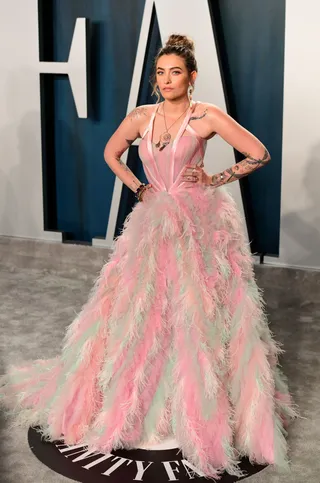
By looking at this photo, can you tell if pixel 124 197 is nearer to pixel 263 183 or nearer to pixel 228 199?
pixel 263 183

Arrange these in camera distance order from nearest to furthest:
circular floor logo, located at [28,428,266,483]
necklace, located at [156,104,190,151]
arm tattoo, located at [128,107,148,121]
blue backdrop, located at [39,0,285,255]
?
1. circular floor logo, located at [28,428,266,483]
2. necklace, located at [156,104,190,151]
3. arm tattoo, located at [128,107,148,121]
4. blue backdrop, located at [39,0,285,255]

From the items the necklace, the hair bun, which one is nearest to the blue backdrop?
the hair bun

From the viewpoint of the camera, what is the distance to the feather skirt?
2.54m

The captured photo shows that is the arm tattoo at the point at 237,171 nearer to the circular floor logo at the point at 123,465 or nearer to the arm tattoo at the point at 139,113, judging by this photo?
the arm tattoo at the point at 139,113

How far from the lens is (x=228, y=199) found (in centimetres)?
275

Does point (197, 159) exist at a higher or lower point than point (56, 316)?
higher

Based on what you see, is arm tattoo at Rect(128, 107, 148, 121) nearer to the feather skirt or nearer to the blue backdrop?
the feather skirt

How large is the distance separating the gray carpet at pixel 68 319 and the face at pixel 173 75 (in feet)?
4.61

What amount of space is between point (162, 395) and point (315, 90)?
8.22 feet

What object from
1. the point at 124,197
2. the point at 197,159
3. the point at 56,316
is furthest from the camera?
the point at 124,197

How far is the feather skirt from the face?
38 centimetres

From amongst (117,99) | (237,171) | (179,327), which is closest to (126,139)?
(237,171)

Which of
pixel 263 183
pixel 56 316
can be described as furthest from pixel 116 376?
pixel 263 183

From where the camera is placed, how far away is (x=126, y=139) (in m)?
2.92
